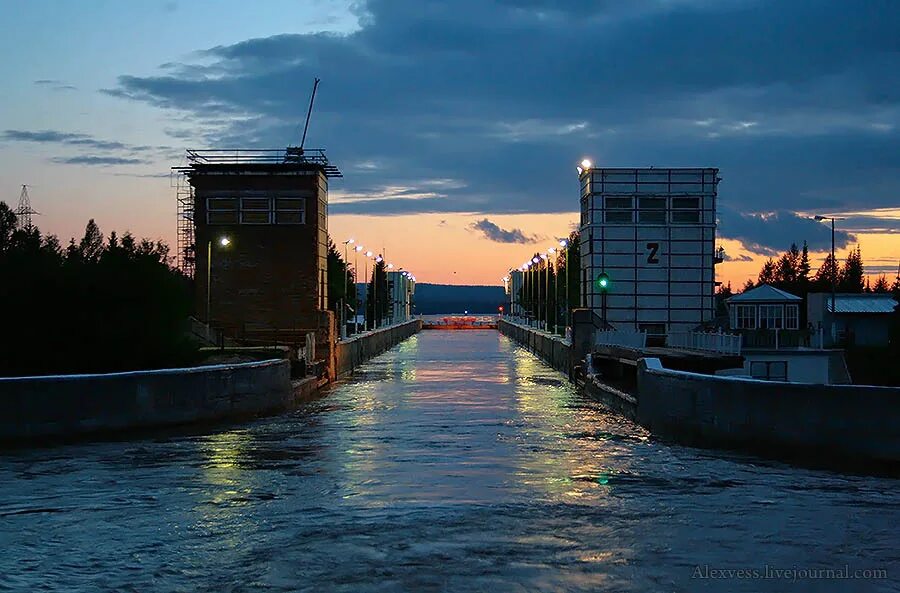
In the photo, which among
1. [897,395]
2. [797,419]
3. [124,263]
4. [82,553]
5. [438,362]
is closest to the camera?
[82,553]

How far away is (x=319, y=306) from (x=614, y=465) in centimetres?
3936

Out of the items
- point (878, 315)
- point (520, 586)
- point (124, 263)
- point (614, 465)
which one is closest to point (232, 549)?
point (520, 586)

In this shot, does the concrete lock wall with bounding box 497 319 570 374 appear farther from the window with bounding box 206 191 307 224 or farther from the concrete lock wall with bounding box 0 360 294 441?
the concrete lock wall with bounding box 0 360 294 441

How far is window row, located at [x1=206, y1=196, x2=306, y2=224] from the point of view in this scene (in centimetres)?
5644

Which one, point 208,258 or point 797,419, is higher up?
point 208,258

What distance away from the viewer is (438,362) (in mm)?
68188

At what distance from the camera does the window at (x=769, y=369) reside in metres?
69.2

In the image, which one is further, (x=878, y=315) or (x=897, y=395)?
(x=878, y=315)

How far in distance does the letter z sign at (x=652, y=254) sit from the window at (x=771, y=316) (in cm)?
889

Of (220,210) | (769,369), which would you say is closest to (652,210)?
(769,369)

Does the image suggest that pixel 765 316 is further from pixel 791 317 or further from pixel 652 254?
pixel 652 254

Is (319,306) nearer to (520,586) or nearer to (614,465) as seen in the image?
(614,465)

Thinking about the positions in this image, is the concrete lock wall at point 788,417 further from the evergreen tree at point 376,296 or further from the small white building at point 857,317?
the small white building at point 857,317

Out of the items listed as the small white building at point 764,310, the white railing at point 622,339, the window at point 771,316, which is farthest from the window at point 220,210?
the window at point 771,316
